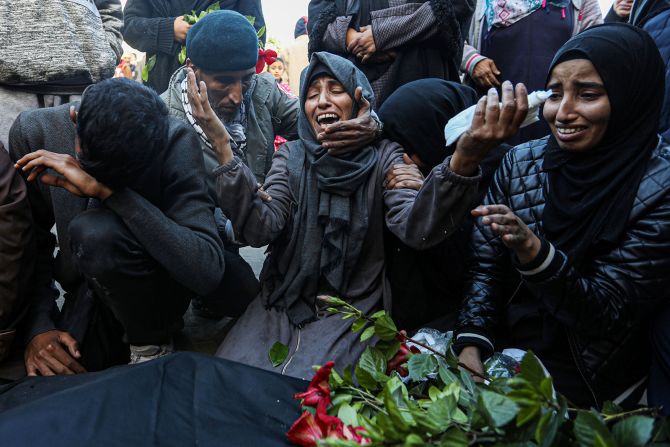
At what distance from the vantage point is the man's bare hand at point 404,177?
223 centimetres

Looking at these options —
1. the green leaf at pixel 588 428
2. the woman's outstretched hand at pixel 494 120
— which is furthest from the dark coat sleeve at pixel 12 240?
the green leaf at pixel 588 428

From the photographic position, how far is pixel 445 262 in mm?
2359

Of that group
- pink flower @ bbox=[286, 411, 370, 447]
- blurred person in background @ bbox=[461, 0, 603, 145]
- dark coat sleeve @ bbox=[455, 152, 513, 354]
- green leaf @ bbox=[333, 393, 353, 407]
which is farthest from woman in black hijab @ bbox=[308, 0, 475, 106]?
pink flower @ bbox=[286, 411, 370, 447]

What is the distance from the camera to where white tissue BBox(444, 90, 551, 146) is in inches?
73.2

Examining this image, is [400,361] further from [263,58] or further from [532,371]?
[263,58]

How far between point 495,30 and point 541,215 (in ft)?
5.28

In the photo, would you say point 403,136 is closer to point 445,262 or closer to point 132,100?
point 445,262

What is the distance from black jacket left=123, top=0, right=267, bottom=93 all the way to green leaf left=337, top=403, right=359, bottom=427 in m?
2.85

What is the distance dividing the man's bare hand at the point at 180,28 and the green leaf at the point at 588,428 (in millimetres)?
3155

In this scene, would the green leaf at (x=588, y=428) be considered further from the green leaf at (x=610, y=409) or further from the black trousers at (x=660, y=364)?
the black trousers at (x=660, y=364)

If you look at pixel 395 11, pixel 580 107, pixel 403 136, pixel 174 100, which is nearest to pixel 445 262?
pixel 403 136

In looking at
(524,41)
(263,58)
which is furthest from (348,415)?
(263,58)

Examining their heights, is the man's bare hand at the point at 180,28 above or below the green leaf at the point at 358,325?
above

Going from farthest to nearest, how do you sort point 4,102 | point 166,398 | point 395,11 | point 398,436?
point 395,11 < point 4,102 < point 166,398 < point 398,436
